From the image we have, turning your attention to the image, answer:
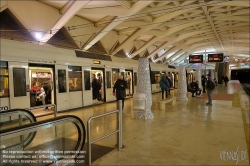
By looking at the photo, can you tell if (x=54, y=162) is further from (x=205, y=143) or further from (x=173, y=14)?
(x=173, y=14)

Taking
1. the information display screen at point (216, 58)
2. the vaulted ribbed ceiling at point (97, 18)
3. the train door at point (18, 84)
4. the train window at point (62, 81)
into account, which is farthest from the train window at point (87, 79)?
the information display screen at point (216, 58)

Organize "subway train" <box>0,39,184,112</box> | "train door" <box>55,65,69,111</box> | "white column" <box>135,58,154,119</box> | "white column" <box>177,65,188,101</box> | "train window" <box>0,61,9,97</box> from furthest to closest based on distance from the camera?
"white column" <box>177,65,188,101</box> → "train door" <box>55,65,69,111</box> → "white column" <box>135,58,154,119</box> → "subway train" <box>0,39,184,112</box> → "train window" <box>0,61,9,97</box>

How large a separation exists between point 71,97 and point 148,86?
4276mm

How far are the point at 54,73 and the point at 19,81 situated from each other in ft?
5.47

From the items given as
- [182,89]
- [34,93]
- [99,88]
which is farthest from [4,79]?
[182,89]

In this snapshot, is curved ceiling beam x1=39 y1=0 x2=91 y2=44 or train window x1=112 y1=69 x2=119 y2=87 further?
train window x1=112 y1=69 x2=119 y2=87

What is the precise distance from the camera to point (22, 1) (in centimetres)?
806

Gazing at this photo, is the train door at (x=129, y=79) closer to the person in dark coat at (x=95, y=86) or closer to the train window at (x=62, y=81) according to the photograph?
the person in dark coat at (x=95, y=86)

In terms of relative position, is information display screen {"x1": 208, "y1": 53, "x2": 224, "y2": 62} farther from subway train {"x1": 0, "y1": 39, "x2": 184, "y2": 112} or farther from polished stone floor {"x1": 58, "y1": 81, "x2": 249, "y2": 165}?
polished stone floor {"x1": 58, "y1": 81, "x2": 249, "y2": 165}

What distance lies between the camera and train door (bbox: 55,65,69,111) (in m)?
8.19

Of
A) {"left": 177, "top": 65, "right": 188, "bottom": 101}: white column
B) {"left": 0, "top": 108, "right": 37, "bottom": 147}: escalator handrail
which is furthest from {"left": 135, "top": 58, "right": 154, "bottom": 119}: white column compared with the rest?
{"left": 177, "top": 65, "right": 188, "bottom": 101}: white column

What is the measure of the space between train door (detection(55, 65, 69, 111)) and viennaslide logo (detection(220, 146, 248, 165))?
22.7 ft

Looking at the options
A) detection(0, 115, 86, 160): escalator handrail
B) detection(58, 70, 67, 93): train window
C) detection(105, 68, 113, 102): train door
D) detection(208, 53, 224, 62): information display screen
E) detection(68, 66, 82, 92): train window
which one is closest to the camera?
detection(0, 115, 86, 160): escalator handrail

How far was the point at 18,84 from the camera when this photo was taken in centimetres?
659
